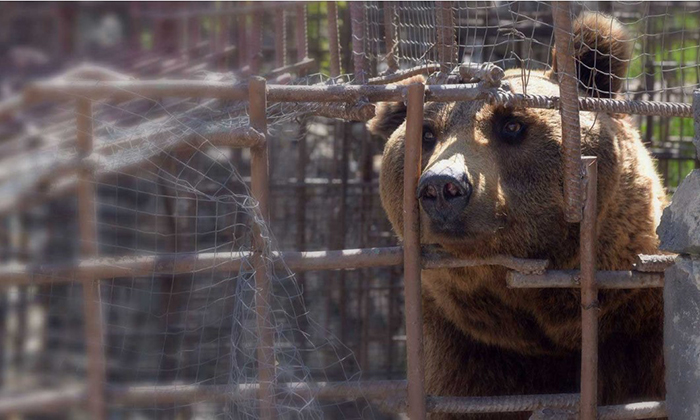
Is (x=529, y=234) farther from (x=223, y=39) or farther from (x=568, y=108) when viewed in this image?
(x=223, y=39)

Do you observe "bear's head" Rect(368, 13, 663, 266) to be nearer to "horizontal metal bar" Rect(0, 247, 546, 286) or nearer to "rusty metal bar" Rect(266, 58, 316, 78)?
"horizontal metal bar" Rect(0, 247, 546, 286)

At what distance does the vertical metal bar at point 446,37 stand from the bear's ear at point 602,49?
0.46m

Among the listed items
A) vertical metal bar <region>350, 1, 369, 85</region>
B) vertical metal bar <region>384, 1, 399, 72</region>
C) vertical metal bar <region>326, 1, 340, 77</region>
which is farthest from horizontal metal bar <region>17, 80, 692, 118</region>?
vertical metal bar <region>326, 1, 340, 77</region>

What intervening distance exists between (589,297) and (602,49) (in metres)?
1.34

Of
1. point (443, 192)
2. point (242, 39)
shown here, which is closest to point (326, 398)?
point (443, 192)

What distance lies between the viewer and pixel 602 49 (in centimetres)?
384

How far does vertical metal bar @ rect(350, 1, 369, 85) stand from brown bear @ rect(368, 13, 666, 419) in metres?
0.31

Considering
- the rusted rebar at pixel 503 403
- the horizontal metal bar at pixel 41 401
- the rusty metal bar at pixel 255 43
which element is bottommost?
the rusted rebar at pixel 503 403

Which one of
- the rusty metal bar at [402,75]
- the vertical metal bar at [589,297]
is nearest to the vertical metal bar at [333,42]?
the rusty metal bar at [402,75]

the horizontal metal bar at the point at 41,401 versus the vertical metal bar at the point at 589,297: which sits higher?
the vertical metal bar at the point at 589,297

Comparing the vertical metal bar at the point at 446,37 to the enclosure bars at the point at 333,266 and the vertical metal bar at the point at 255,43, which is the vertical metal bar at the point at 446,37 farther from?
the vertical metal bar at the point at 255,43

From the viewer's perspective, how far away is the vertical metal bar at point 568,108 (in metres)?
3.01

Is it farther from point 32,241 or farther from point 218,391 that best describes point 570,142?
point 32,241

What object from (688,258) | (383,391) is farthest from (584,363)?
(383,391)
